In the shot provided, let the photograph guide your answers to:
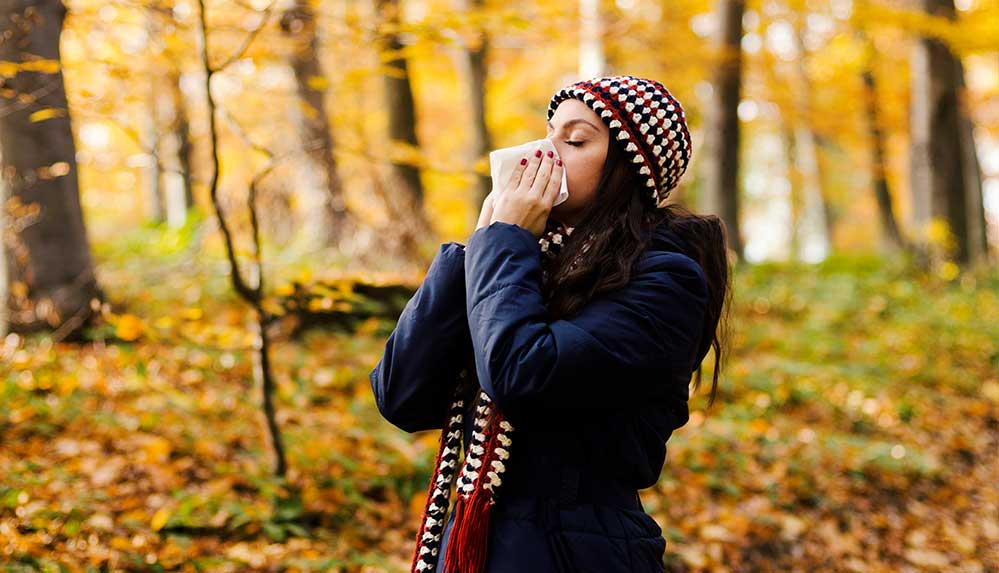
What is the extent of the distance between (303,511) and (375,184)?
397cm

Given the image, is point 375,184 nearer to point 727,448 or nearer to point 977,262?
point 727,448

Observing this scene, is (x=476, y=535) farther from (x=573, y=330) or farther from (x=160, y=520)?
(x=160, y=520)

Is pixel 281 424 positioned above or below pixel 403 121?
below

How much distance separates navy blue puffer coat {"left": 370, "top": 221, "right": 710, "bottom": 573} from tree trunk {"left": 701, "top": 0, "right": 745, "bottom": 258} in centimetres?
928

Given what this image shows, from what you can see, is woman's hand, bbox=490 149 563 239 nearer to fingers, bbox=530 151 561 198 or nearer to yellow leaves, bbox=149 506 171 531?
fingers, bbox=530 151 561 198

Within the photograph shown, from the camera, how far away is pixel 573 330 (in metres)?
1.67

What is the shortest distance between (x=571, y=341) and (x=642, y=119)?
587 mm

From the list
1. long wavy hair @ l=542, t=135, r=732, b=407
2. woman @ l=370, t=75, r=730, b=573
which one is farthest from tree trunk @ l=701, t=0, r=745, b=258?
woman @ l=370, t=75, r=730, b=573

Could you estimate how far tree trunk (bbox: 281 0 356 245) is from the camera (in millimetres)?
4406

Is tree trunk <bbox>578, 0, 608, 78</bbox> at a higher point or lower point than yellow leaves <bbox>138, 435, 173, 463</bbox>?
higher

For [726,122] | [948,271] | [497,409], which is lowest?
[948,271]

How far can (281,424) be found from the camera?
501cm

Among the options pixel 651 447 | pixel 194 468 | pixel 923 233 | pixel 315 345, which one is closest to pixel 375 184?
pixel 315 345

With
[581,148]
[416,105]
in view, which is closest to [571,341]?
[581,148]
